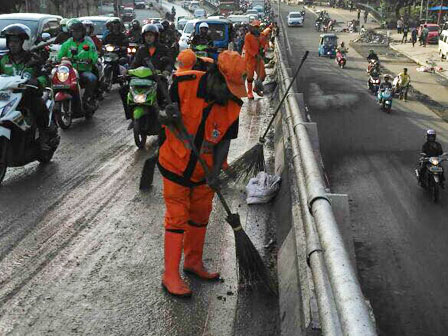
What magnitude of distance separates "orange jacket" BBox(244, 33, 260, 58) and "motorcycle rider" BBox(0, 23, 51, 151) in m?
8.64

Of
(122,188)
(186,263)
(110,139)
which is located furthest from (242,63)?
(110,139)

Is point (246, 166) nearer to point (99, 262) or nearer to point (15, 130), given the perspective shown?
point (99, 262)

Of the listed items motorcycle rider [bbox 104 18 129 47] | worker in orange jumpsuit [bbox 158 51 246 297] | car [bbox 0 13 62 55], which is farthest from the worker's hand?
motorcycle rider [bbox 104 18 129 47]

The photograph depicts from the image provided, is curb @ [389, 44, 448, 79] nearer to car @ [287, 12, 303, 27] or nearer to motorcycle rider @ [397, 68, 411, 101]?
motorcycle rider @ [397, 68, 411, 101]

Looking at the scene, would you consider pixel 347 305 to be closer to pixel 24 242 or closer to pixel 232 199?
pixel 24 242

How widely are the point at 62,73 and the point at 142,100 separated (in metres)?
2.27

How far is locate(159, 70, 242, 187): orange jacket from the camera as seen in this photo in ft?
15.4

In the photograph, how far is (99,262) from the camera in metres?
5.51

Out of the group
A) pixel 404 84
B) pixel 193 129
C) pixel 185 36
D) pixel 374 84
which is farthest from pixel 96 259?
pixel 185 36

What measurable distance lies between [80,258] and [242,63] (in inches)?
88.3

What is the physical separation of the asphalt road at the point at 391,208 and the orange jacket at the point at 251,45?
2.42 metres

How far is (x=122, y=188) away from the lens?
7.98m

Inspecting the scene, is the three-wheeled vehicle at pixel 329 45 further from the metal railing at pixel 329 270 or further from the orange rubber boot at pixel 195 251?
the metal railing at pixel 329 270

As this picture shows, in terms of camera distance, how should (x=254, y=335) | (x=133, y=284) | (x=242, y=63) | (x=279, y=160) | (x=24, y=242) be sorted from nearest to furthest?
(x=254, y=335) → (x=242, y=63) → (x=133, y=284) → (x=24, y=242) → (x=279, y=160)
